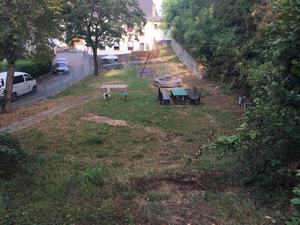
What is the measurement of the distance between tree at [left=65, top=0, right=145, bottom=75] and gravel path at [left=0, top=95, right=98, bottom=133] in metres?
11.8

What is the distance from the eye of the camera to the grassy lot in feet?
18.4

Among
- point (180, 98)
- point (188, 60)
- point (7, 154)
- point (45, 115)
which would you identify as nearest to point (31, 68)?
point (45, 115)

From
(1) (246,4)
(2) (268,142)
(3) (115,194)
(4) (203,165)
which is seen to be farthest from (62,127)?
(1) (246,4)

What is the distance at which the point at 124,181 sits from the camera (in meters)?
7.40

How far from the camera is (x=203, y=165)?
8984mm

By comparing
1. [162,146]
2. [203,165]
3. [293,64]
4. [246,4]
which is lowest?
[162,146]

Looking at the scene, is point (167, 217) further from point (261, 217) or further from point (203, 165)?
point (203, 165)

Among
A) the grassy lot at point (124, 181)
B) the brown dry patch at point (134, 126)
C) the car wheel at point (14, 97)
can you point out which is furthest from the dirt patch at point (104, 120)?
the car wheel at point (14, 97)

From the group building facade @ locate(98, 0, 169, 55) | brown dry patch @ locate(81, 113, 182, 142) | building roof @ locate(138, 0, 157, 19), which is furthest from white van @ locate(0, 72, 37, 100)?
building roof @ locate(138, 0, 157, 19)

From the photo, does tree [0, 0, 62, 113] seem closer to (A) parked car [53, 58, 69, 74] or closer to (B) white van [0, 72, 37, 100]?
(B) white van [0, 72, 37, 100]

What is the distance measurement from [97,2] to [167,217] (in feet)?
105

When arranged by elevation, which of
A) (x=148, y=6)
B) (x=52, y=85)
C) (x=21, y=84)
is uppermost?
(x=148, y=6)

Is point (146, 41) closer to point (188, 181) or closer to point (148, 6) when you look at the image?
point (148, 6)

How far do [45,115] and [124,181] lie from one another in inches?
531
